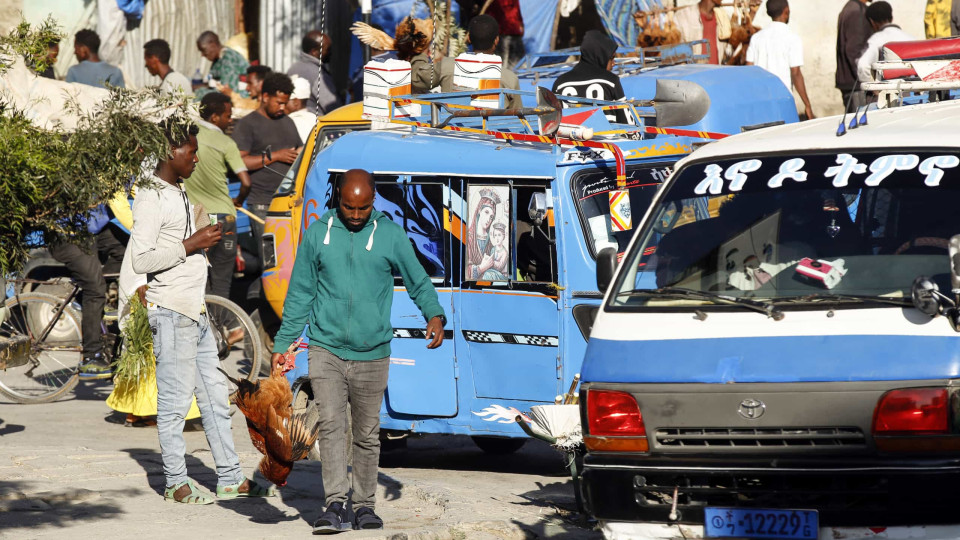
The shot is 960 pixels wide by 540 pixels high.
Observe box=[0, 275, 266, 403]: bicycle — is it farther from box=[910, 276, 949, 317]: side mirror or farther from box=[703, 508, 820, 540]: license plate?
box=[910, 276, 949, 317]: side mirror

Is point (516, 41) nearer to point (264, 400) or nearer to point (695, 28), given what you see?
point (695, 28)

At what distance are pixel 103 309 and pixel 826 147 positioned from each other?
7.20m

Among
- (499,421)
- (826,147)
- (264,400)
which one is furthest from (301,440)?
(826,147)

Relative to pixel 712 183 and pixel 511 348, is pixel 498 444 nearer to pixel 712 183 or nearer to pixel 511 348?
pixel 511 348

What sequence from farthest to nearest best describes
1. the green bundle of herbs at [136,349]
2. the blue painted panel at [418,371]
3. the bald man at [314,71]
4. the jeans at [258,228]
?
the bald man at [314,71] < the jeans at [258,228] < the green bundle of herbs at [136,349] < the blue painted panel at [418,371]

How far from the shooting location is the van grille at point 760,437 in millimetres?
5156

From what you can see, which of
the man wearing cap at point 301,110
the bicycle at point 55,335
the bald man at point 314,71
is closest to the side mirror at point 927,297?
the bicycle at point 55,335

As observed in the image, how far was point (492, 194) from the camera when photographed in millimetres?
8227

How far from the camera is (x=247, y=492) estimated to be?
26.3ft

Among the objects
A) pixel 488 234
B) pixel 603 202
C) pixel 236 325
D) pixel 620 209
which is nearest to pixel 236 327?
pixel 236 325

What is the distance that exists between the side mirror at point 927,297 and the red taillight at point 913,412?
0.38 meters

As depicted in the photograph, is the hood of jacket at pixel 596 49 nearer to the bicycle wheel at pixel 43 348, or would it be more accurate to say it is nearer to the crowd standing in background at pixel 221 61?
the bicycle wheel at pixel 43 348

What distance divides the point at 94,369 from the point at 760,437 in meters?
7.27

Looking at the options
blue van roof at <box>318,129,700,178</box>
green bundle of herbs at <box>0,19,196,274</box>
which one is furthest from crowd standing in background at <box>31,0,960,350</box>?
green bundle of herbs at <box>0,19,196,274</box>
